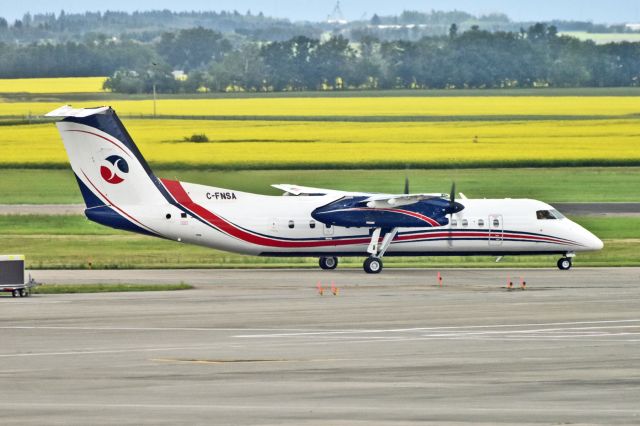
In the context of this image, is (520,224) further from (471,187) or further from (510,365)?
(471,187)

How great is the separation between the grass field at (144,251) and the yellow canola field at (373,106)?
53.9m

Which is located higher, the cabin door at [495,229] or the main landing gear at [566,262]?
the cabin door at [495,229]

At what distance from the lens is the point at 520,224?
163 feet

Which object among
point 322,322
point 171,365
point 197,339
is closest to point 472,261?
point 322,322

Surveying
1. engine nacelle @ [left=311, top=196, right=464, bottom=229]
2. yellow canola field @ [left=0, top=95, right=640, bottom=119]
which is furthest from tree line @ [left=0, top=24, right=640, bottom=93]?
engine nacelle @ [left=311, top=196, right=464, bottom=229]

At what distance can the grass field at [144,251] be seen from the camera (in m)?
53.0

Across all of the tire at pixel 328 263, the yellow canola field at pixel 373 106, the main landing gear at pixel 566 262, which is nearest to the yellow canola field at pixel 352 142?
the yellow canola field at pixel 373 106

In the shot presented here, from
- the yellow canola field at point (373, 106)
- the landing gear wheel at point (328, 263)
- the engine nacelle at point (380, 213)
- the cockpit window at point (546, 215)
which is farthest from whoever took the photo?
the yellow canola field at point (373, 106)

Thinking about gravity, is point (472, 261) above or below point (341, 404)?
below

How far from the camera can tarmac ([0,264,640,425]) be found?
23.3 meters

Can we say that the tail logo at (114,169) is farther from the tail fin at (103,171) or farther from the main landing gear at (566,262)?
the main landing gear at (566,262)

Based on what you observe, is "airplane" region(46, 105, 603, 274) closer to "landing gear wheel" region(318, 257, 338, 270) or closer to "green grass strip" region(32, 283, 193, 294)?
"landing gear wheel" region(318, 257, 338, 270)

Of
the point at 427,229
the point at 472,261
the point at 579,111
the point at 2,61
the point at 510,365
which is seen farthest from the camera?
the point at 2,61

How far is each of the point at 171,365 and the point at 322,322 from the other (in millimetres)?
7625
